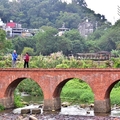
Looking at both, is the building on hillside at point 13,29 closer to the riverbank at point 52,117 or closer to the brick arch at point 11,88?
the brick arch at point 11,88

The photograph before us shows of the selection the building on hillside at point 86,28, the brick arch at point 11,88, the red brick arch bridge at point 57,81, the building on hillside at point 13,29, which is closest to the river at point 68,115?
the red brick arch bridge at point 57,81

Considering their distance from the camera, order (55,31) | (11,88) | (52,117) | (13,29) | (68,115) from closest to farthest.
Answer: (52,117) < (68,115) < (11,88) < (55,31) < (13,29)

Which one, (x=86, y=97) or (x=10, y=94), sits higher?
(x=10, y=94)

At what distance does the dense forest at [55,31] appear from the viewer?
10950 centimetres

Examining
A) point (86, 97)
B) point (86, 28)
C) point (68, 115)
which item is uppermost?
point (86, 28)

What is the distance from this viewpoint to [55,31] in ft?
363

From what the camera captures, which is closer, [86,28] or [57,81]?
[57,81]

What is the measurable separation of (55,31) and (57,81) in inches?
2651

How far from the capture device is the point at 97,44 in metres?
124

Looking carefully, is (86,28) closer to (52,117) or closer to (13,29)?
(13,29)

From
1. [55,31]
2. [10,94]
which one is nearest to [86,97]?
[10,94]

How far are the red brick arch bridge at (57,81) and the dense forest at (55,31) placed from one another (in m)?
34.4

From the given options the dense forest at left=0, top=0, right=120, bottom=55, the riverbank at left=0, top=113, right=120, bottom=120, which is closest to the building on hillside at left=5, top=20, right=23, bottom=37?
the dense forest at left=0, top=0, right=120, bottom=55

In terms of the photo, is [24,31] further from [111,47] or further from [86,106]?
[86,106]
